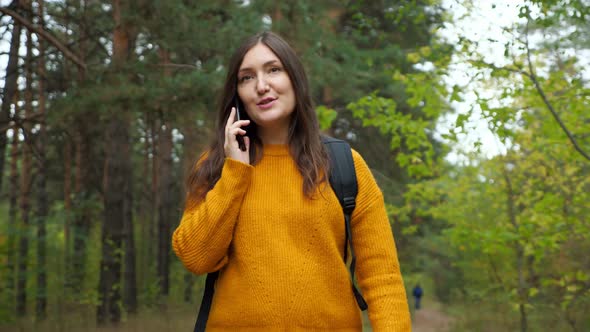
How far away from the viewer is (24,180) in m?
15.8

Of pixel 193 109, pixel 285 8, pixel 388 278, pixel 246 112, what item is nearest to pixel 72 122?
pixel 193 109

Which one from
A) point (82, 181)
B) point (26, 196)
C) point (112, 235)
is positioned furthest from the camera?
point (82, 181)

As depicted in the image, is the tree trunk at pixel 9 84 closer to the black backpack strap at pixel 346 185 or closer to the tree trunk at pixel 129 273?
the tree trunk at pixel 129 273

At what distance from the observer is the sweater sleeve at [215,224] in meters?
2.36

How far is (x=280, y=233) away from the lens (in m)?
2.39

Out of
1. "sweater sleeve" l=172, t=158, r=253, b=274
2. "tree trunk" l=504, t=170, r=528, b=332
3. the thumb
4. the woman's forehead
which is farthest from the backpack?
"tree trunk" l=504, t=170, r=528, b=332

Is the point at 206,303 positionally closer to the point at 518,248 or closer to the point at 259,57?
the point at 259,57

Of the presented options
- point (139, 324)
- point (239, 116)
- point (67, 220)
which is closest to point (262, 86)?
point (239, 116)

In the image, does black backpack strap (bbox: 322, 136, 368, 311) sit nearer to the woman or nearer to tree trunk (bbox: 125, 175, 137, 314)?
the woman

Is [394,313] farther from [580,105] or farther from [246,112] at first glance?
[580,105]

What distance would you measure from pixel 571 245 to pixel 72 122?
7.65m

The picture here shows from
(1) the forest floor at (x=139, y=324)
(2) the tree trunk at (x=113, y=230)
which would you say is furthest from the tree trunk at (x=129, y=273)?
(2) the tree trunk at (x=113, y=230)

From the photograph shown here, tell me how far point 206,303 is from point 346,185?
70 cm

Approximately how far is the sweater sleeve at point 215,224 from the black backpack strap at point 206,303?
2.6 inches
